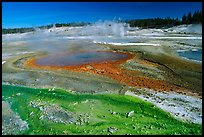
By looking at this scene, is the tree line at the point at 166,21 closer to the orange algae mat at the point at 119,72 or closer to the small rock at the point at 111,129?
the orange algae mat at the point at 119,72

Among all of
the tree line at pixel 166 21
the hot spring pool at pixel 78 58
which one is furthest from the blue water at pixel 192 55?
the tree line at pixel 166 21

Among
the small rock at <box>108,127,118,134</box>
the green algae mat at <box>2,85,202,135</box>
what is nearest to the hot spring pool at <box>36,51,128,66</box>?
the green algae mat at <box>2,85,202,135</box>

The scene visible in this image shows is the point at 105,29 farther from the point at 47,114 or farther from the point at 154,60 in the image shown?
the point at 47,114

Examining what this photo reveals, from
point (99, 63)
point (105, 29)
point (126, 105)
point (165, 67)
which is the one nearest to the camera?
point (126, 105)

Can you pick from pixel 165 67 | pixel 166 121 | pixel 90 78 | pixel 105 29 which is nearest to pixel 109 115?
pixel 166 121

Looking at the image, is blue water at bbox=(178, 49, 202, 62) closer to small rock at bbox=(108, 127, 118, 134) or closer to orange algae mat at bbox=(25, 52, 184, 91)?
orange algae mat at bbox=(25, 52, 184, 91)

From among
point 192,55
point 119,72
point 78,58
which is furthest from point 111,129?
point 192,55
